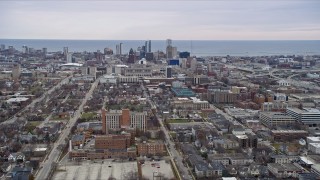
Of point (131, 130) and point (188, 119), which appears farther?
point (188, 119)

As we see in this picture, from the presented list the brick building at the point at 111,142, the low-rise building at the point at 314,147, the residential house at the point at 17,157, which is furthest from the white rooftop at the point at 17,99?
the low-rise building at the point at 314,147

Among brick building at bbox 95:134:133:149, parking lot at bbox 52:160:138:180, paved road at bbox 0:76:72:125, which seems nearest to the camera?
parking lot at bbox 52:160:138:180

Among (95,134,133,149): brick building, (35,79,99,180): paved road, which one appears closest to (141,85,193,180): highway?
(95,134,133,149): brick building

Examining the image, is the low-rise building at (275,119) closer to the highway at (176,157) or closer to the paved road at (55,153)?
the highway at (176,157)

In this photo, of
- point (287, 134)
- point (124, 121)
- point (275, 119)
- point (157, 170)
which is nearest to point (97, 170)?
point (157, 170)

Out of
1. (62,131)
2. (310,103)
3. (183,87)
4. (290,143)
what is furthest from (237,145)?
(183,87)

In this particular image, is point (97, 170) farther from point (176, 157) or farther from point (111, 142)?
point (176, 157)

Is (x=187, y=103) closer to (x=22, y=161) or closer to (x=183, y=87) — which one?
(x=183, y=87)

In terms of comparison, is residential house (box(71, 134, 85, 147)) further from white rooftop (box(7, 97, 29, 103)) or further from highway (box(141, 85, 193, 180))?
white rooftop (box(7, 97, 29, 103))
